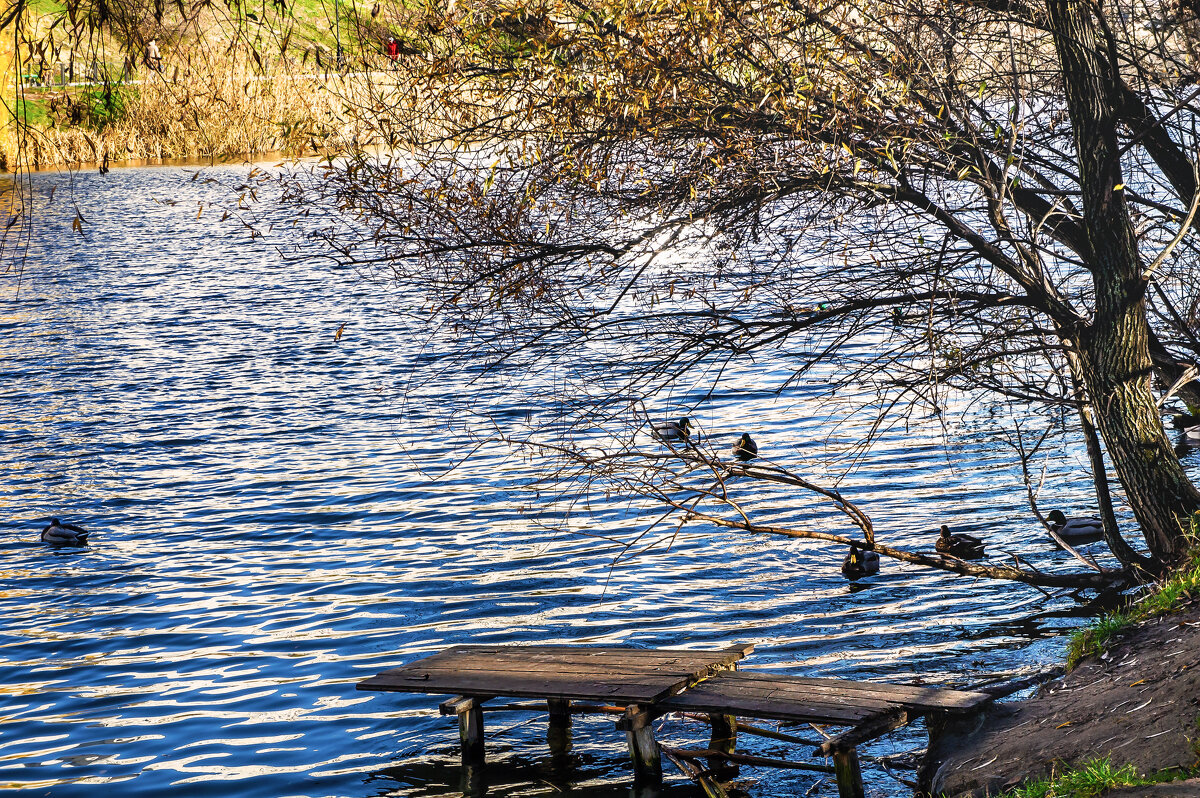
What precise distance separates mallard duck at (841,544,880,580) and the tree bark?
3242 millimetres

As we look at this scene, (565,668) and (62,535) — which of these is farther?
(62,535)

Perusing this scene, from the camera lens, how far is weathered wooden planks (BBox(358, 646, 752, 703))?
8.38 metres

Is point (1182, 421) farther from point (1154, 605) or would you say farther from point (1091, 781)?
point (1091, 781)

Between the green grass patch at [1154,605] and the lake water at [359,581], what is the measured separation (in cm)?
101

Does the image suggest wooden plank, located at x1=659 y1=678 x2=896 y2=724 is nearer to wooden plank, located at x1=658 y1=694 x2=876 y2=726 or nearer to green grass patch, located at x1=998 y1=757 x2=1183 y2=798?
wooden plank, located at x1=658 y1=694 x2=876 y2=726

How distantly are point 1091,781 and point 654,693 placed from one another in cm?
300

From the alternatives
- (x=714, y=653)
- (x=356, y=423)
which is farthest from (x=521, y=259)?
(x=356, y=423)

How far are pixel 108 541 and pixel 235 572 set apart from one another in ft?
7.72

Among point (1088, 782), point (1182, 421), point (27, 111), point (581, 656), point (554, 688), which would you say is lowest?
point (1088, 782)

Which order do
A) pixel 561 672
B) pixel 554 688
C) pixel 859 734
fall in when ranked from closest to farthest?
pixel 859 734 → pixel 554 688 → pixel 561 672

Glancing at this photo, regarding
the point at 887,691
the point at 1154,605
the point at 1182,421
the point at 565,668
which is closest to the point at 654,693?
the point at 565,668

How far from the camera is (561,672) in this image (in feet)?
29.0

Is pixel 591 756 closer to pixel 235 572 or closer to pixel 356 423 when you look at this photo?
pixel 235 572

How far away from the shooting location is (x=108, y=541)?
47.4 ft
